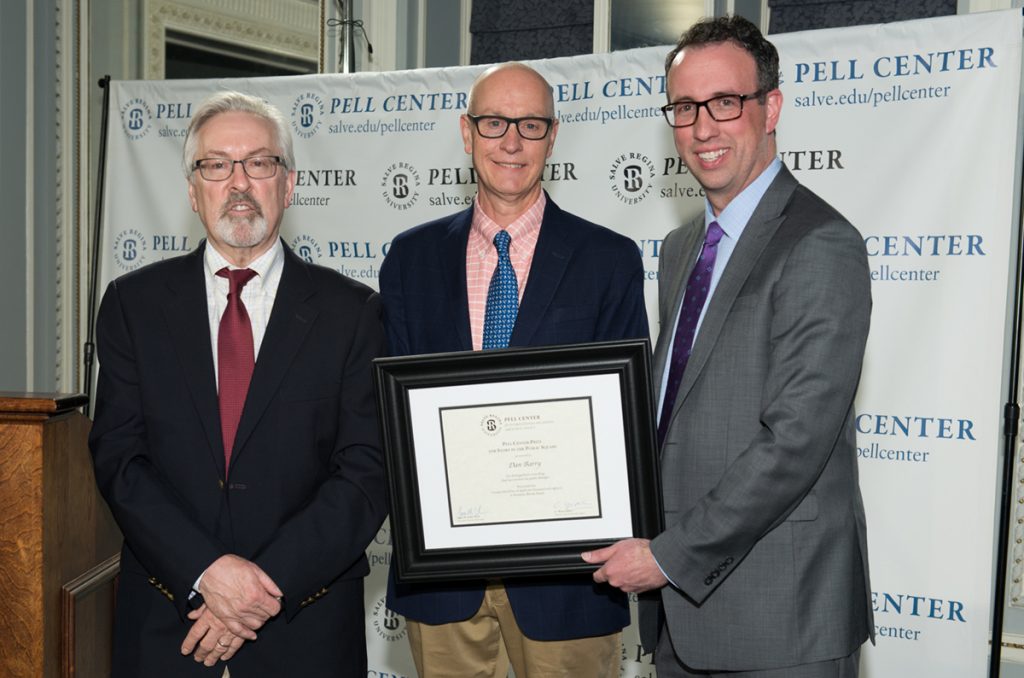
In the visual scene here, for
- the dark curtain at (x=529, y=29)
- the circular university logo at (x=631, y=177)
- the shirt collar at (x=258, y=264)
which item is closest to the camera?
the shirt collar at (x=258, y=264)

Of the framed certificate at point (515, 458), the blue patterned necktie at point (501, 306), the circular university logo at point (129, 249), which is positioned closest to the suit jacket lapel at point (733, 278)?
the framed certificate at point (515, 458)

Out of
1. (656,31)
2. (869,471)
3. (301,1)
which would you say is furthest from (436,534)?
(301,1)

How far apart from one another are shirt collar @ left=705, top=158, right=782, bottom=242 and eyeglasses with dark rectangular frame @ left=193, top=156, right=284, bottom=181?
1001 millimetres

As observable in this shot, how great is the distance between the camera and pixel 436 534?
6.91 feet

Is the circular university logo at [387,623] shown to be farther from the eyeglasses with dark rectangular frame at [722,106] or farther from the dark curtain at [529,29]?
the dark curtain at [529,29]

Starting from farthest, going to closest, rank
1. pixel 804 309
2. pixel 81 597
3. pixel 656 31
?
pixel 656 31
pixel 81 597
pixel 804 309

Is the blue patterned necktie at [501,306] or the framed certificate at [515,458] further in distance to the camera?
the blue patterned necktie at [501,306]

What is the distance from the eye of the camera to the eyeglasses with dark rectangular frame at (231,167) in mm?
2213

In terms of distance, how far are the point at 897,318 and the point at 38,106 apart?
4.40 m

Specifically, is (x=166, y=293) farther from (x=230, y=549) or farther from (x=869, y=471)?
(x=869, y=471)

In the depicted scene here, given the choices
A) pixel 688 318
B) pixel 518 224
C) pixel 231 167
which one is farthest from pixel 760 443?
pixel 231 167

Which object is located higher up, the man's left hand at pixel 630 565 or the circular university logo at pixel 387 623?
the man's left hand at pixel 630 565

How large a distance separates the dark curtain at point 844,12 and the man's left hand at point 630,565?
123 inches

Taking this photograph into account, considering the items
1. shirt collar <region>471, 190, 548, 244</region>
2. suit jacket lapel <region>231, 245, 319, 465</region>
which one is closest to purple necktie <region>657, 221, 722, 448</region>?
shirt collar <region>471, 190, 548, 244</region>
